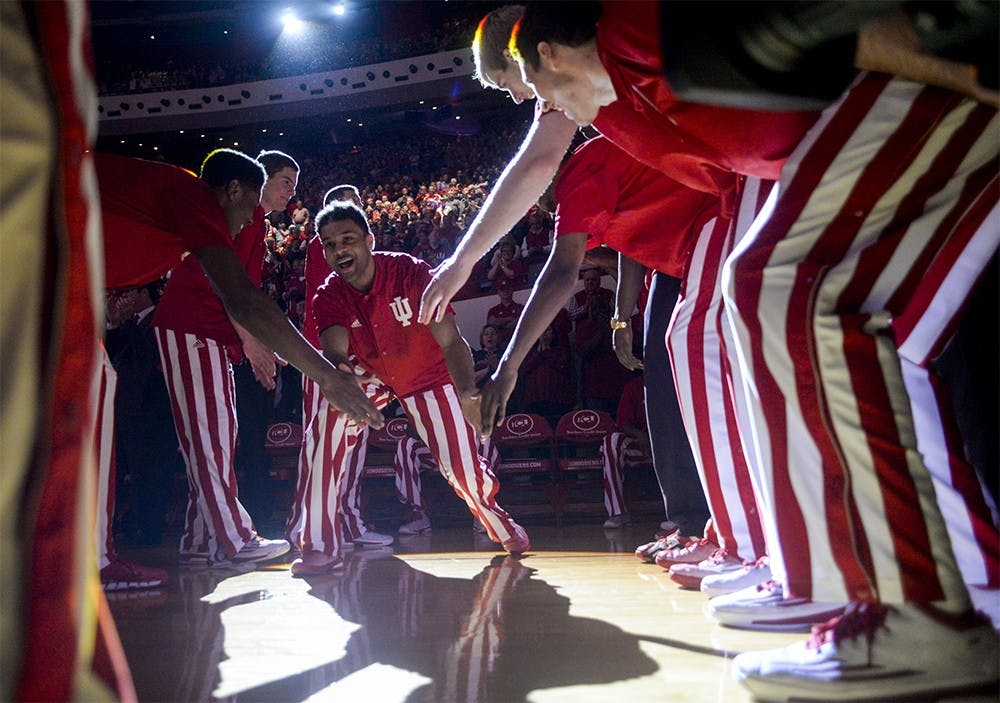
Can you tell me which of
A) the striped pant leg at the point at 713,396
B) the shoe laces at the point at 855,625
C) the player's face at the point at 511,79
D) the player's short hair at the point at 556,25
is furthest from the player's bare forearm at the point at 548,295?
the shoe laces at the point at 855,625

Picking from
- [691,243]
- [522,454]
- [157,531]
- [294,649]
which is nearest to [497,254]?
[522,454]

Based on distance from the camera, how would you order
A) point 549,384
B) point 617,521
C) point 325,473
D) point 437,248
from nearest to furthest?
point 325,473 < point 617,521 < point 549,384 < point 437,248

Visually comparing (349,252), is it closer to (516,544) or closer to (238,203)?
(238,203)

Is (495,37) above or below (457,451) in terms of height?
above

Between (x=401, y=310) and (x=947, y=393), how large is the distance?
226cm

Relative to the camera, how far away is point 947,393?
4.35ft

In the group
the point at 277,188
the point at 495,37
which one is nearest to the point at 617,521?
the point at 277,188

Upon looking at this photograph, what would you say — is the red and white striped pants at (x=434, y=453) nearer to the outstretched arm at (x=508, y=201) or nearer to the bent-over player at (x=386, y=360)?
the bent-over player at (x=386, y=360)

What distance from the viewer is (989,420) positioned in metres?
1.55

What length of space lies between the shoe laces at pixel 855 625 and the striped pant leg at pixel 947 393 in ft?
0.68

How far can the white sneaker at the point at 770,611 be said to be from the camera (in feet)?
5.09

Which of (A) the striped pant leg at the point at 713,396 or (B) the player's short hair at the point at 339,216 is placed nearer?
(A) the striped pant leg at the point at 713,396

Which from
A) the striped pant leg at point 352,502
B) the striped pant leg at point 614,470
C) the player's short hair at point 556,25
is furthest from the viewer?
the striped pant leg at point 614,470

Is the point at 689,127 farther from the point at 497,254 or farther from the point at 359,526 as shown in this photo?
the point at 497,254
